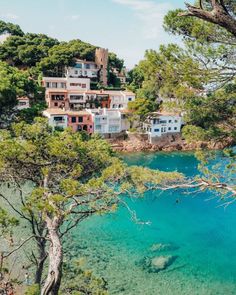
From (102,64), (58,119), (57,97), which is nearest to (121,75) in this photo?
(102,64)

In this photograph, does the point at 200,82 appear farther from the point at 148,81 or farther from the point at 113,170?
the point at 113,170

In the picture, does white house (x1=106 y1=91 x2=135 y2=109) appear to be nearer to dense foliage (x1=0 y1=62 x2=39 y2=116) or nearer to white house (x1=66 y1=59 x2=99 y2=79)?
white house (x1=66 y1=59 x2=99 y2=79)

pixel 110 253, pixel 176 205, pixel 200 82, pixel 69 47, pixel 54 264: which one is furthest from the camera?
pixel 69 47

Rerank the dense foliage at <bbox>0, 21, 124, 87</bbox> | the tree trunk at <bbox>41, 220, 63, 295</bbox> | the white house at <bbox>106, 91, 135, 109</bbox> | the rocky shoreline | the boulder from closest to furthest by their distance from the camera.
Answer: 1. the tree trunk at <bbox>41, 220, 63, 295</bbox>
2. the boulder
3. the rocky shoreline
4. the white house at <bbox>106, 91, 135, 109</bbox>
5. the dense foliage at <bbox>0, 21, 124, 87</bbox>

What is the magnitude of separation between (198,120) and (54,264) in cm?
593

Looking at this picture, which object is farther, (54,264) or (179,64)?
(179,64)

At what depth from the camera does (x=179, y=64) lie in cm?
920

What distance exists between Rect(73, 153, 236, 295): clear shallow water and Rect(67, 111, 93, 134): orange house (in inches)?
617

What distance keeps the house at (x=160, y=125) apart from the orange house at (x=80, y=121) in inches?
256

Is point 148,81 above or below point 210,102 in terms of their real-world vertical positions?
above

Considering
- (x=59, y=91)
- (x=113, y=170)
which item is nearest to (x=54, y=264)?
(x=113, y=170)

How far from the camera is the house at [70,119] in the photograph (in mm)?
34000

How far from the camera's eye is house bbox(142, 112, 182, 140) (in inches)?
1505

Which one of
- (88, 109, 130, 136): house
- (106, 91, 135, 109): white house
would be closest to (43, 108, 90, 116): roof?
(88, 109, 130, 136): house
